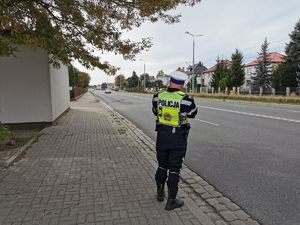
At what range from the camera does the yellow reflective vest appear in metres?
4.38

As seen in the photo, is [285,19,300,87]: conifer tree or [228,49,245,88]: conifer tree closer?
[285,19,300,87]: conifer tree

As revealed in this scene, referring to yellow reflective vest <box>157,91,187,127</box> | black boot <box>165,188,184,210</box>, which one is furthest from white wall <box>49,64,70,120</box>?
black boot <box>165,188,184,210</box>

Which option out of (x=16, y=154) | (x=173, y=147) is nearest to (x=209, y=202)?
(x=173, y=147)

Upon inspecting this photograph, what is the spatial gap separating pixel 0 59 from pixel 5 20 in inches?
246

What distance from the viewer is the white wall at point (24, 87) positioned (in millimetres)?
12211

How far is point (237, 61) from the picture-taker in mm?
60594

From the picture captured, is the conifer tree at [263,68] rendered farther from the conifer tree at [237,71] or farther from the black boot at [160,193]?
the black boot at [160,193]

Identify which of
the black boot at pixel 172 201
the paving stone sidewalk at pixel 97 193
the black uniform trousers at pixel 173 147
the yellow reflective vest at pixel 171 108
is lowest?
the paving stone sidewalk at pixel 97 193

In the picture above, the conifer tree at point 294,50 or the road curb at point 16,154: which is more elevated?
the conifer tree at point 294,50

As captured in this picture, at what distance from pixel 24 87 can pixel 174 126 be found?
967 centimetres

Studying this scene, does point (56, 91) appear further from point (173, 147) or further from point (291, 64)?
point (291, 64)

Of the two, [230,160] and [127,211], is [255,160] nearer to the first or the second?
[230,160]

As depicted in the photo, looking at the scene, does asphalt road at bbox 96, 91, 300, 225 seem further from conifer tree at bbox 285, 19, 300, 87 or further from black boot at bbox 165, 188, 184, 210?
conifer tree at bbox 285, 19, 300, 87

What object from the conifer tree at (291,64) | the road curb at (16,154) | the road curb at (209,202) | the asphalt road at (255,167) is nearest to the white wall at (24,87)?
the road curb at (16,154)
